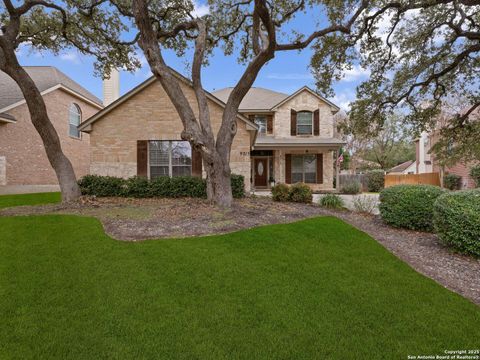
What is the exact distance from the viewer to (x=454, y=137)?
12523 millimetres

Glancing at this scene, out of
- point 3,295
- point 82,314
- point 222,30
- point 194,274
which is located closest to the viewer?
point 82,314

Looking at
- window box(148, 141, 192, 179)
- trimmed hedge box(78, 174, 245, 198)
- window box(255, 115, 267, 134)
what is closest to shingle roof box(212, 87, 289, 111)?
window box(255, 115, 267, 134)

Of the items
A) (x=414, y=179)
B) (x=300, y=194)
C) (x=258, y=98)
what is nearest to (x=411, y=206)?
(x=300, y=194)

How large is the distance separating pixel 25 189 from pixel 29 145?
2.59m

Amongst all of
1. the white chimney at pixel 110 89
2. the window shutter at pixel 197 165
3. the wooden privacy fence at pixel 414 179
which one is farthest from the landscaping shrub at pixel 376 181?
the white chimney at pixel 110 89

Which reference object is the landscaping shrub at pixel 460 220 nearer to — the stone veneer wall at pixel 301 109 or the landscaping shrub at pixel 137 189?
the landscaping shrub at pixel 137 189

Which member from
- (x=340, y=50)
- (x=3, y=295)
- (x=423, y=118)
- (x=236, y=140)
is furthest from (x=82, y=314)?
(x=423, y=118)

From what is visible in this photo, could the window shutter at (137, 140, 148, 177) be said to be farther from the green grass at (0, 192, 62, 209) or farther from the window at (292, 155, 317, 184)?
the window at (292, 155, 317, 184)

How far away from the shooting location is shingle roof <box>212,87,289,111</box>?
19.5m

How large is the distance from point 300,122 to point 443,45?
9.18 m

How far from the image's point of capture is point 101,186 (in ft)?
37.4

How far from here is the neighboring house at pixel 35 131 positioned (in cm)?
1452

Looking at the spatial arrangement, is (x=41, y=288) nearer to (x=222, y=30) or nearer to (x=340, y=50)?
(x=222, y=30)

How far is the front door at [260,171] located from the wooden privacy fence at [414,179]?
1159cm
